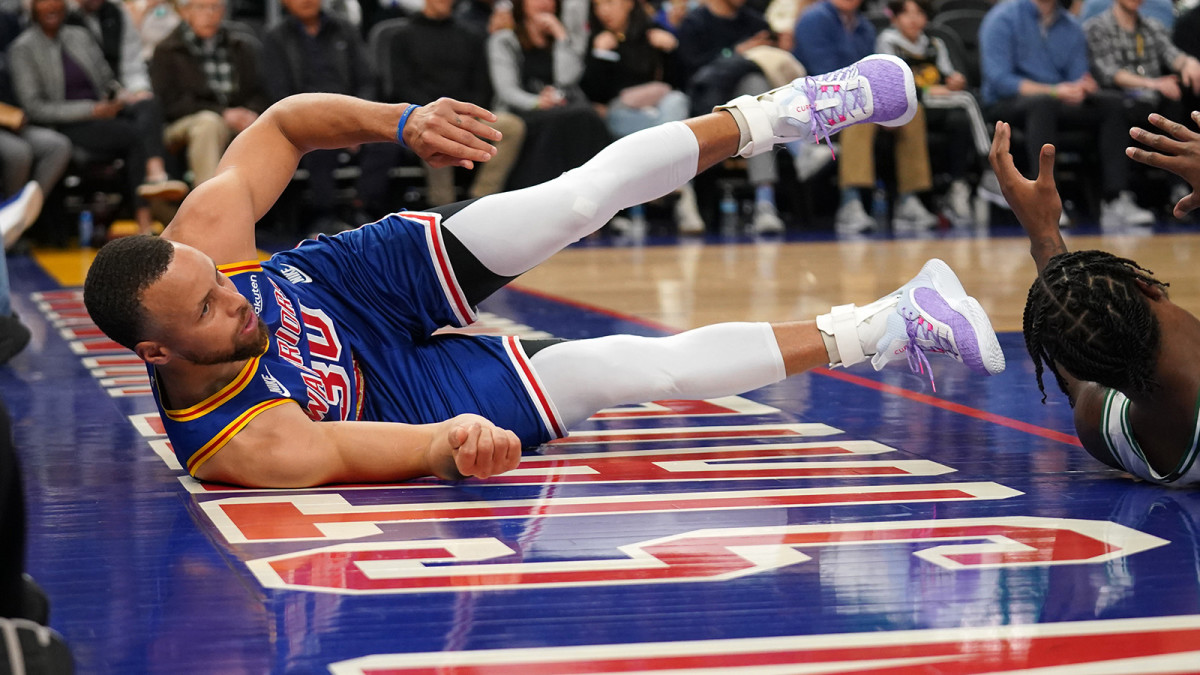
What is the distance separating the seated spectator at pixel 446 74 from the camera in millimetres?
8867

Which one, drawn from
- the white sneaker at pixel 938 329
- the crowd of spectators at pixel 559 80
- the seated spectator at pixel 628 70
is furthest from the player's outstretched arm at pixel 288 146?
the seated spectator at pixel 628 70

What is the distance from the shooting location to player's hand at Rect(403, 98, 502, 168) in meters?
2.88

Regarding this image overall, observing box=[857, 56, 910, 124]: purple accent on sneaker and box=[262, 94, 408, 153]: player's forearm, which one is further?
box=[857, 56, 910, 124]: purple accent on sneaker

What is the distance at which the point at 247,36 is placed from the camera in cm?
882

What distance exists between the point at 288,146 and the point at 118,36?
245 inches

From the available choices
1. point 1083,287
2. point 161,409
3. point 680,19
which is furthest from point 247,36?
point 1083,287

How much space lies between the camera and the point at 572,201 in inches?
120

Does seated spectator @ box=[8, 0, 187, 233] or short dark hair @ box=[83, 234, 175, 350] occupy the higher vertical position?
seated spectator @ box=[8, 0, 187, 233]

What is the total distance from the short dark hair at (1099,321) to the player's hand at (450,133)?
1.08 m

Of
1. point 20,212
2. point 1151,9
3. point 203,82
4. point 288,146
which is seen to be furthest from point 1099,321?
point 1151,9

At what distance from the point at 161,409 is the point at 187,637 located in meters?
0.95

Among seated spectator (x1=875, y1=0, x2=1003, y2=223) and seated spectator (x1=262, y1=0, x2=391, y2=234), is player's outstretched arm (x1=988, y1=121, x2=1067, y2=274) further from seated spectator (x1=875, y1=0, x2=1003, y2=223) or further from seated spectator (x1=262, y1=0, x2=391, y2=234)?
seated spectator (x1=875, y1=0, x2=1003, y2=223)

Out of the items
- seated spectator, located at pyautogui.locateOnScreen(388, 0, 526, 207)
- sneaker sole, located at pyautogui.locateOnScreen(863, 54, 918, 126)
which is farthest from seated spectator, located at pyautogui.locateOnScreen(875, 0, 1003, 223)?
sneaker sole, located at pyautogui.locateOnScreen(863, 54, 918, 126)

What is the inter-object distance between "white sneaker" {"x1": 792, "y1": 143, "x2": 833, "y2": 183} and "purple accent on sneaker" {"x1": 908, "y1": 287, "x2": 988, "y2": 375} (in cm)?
632
